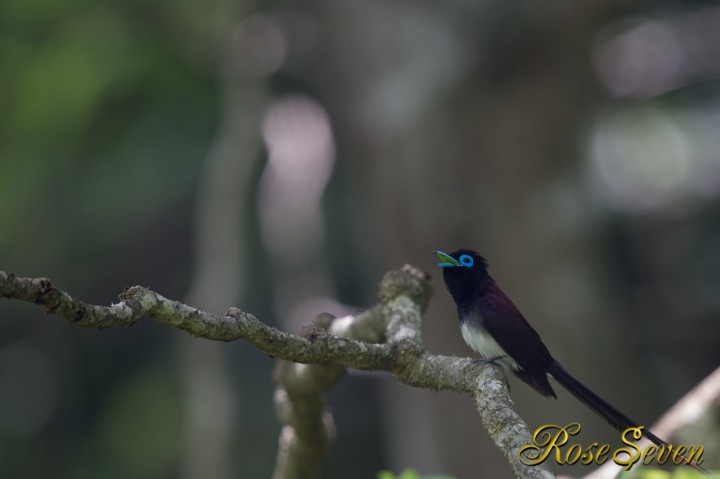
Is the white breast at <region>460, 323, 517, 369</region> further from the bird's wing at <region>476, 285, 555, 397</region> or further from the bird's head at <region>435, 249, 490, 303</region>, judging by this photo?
the bird's head at <region>435, 249, 490, 303</region>

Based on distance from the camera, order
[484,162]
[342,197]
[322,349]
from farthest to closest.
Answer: [342,197], [484,162], [322,349]

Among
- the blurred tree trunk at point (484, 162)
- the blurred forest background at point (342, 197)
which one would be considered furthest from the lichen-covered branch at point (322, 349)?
the blurred tree trunk at point (484, 162)

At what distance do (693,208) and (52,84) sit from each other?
291 inches

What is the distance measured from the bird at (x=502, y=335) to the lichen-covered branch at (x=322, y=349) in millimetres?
379

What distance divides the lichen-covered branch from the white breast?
1.33 feet

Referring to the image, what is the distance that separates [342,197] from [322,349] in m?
10.2

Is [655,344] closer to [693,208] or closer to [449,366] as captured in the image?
[693,208]

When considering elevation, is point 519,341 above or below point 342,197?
below

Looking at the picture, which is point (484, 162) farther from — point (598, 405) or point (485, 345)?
point (598, 405)

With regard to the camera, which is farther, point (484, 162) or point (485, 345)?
point (484, 162)

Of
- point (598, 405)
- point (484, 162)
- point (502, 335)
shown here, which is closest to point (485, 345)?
point (502, 335)

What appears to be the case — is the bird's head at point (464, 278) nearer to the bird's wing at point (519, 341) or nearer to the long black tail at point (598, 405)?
the bird's wing at point (519, 341)

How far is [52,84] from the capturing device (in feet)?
33.5

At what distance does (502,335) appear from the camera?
12.6 feet
